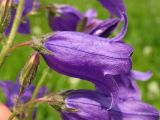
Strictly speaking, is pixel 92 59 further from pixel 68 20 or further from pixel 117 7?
pixel 68 20

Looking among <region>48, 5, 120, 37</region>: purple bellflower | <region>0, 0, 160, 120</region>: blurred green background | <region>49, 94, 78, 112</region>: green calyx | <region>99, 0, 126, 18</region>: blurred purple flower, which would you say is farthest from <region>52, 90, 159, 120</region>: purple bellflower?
<region>0, 0, 160, 120</region>: blurred green background

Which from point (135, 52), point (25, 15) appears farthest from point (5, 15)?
point (135, 52)

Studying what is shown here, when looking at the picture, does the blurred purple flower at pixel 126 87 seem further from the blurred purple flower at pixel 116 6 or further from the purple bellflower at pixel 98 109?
the blurred purple flower at pixel 116 6

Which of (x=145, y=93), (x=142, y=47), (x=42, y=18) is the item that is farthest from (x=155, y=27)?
(x=145, y=93)

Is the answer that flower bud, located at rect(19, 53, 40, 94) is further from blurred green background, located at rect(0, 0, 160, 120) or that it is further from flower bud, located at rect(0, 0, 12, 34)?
blurred green background, located at rect(0, 0, 160, 120)

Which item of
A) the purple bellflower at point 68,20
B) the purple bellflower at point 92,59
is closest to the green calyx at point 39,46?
the purple bellflower at point 92,59

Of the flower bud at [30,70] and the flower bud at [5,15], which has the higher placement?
the flower bud at [5,15]

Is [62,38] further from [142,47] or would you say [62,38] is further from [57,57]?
[142,47]
